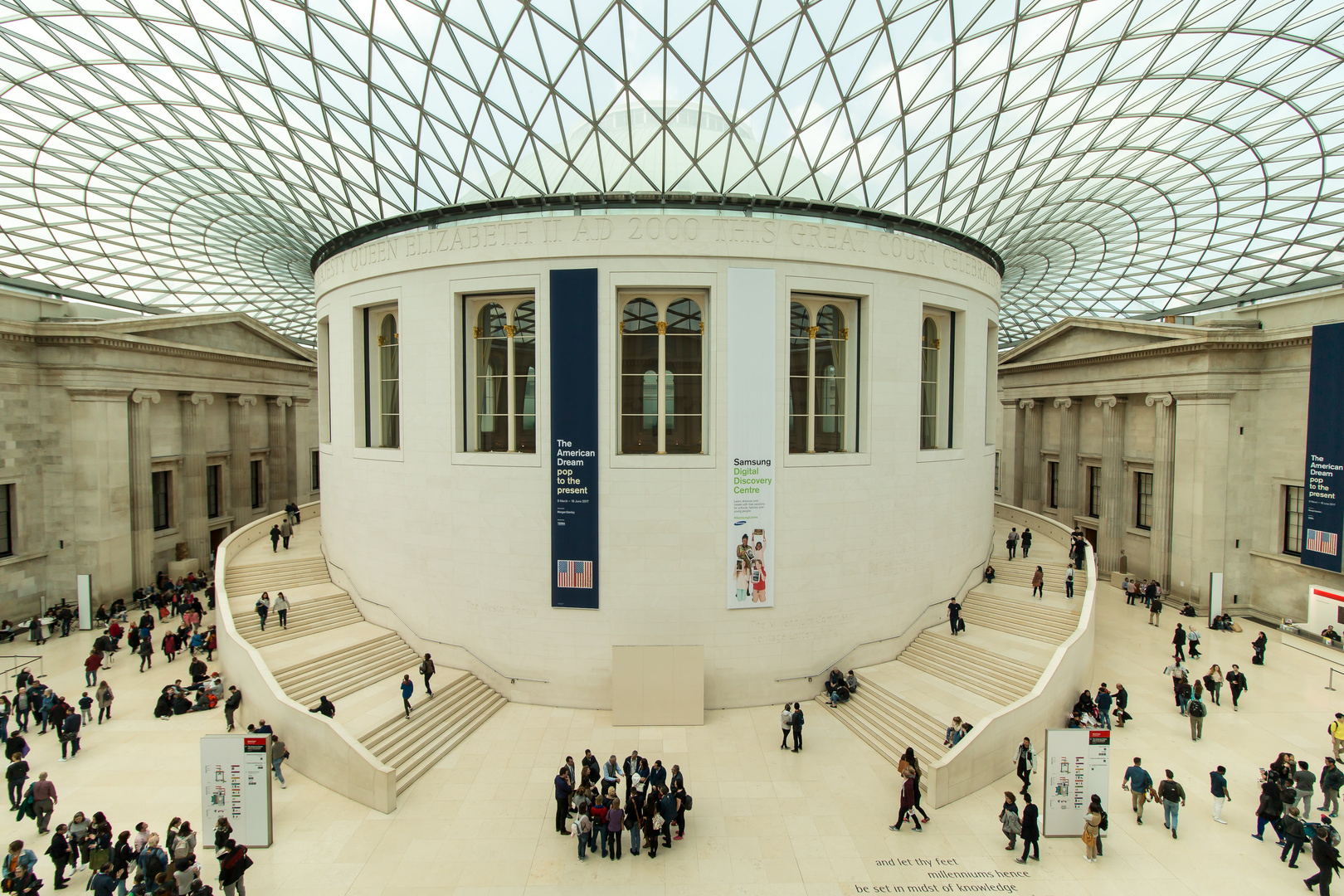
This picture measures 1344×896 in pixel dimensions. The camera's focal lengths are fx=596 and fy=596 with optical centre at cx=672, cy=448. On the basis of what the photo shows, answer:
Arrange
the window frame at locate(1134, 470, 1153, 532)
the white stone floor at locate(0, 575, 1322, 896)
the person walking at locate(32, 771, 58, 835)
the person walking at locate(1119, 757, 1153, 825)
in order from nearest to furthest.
Answer: the white stone floor at locate(0, 575, 1322, 896) → the person walking at locate(32, 771, 58, 835) → the person walking at locate(1119, 757, 1153, 825) → the window frame at locate(1134, 470, 1153, 532)

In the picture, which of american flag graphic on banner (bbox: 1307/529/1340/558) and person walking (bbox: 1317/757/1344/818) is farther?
american flag graphic on banner (bbox: 1307/529/1340/558)

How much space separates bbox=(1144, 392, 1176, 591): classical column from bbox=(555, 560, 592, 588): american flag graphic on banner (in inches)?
1202

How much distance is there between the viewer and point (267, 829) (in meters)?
12.5

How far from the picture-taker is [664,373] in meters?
19.6

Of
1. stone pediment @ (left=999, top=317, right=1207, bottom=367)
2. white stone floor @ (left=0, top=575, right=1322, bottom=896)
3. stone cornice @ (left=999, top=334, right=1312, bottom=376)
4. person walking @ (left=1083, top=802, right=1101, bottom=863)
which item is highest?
stone pediment @ (left=999, top=317, right=1207, bottom=367)

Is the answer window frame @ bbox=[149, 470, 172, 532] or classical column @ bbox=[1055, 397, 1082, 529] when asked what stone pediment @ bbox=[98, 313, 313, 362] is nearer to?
window frame @ bbox=[149, 470, 172, 532]

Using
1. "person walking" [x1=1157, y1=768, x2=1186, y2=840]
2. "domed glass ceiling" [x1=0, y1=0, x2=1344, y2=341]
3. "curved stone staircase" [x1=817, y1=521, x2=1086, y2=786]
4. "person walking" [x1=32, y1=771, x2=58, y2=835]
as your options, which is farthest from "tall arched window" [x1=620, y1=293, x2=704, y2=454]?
"person walking" [x1=32, y1=771, x2=58, y2=835]

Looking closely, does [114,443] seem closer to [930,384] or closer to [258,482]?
[258,482]

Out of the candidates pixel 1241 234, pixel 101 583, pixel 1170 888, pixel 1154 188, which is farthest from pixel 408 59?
pixel 1241 234

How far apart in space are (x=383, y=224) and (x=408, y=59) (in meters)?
5.69

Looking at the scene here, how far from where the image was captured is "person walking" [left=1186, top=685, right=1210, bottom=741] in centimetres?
1647

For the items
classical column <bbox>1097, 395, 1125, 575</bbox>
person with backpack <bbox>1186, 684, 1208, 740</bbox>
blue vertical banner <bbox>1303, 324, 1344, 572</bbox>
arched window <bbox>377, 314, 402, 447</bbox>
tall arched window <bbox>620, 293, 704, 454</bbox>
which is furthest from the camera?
classical column <bbox>1097, 395, 1125, 575</bbox>

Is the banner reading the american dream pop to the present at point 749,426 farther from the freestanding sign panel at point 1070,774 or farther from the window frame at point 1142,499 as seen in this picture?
the window frame at point 1142,499

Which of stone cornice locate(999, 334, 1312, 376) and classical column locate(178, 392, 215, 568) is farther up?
stone cornice locate(999, 334, 1312, 376)
